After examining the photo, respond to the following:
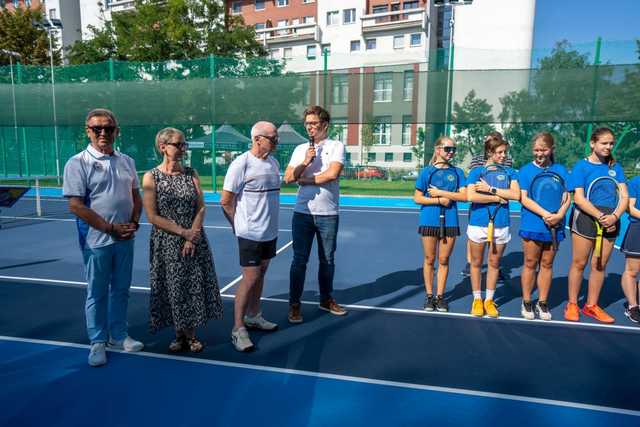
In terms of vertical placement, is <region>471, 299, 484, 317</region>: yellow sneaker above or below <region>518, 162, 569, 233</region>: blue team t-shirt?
below

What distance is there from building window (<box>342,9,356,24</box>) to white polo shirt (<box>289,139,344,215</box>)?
37.3 meters

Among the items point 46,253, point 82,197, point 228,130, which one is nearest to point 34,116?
point 228,130

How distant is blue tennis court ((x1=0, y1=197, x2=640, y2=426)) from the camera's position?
2.61 metres

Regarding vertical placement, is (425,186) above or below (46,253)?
above

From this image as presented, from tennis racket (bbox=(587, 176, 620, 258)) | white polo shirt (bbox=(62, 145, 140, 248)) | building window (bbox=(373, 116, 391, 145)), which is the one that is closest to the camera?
white polo shirt (bbox=(62, 145, 140, 248))

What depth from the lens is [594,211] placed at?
3.81 metres

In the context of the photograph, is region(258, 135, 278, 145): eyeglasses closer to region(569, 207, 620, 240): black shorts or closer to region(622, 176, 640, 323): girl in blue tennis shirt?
region(569, 207, 620, 240): black shorts

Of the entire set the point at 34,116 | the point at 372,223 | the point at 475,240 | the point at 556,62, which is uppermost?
the point at 556,62

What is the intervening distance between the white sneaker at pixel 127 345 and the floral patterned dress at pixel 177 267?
198 mm

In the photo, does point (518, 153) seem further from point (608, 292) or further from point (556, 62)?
point (608, 292)

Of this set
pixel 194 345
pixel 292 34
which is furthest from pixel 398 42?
pixel 194 345

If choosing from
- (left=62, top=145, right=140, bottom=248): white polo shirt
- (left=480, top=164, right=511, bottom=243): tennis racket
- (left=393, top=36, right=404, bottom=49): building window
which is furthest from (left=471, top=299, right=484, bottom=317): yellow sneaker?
(left=393, top=36, right=404, bottom=49): building window

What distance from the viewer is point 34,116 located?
48.1 feet

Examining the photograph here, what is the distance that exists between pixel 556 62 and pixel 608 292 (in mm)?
8273
